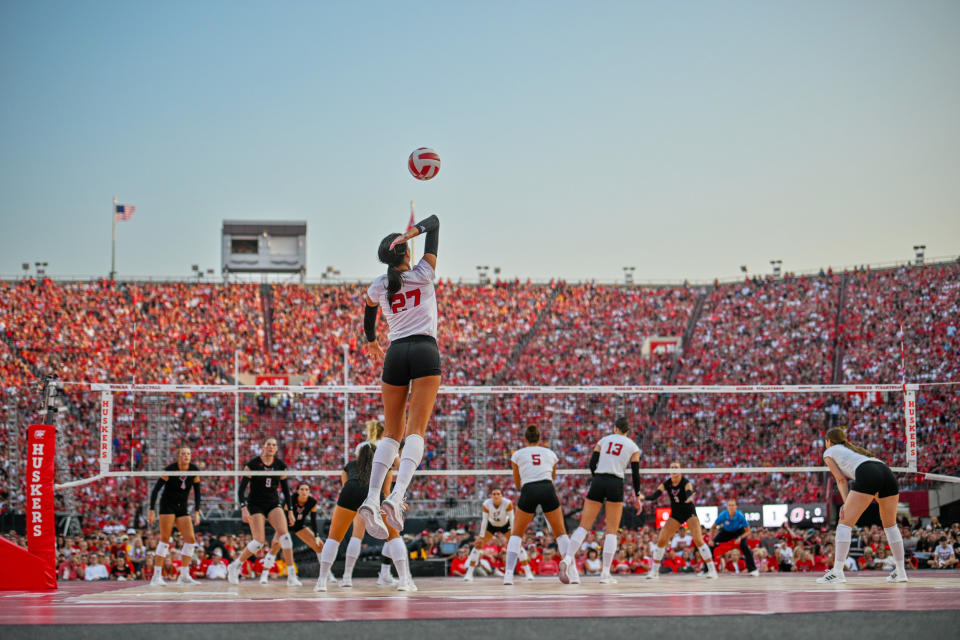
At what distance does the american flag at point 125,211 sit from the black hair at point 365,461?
3600 cm

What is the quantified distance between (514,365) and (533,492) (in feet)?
80.2

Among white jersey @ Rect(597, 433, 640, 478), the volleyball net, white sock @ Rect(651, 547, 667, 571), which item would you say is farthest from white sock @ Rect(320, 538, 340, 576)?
the volleyball net

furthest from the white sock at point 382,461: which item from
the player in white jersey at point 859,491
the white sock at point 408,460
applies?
the player in white jersey at point 859,491

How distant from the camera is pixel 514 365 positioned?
117 feet

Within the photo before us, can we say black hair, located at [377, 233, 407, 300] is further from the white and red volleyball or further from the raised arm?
the white and red volleyball

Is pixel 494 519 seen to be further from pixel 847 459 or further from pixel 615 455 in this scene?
pixel 847 459

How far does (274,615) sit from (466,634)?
68.0 inches

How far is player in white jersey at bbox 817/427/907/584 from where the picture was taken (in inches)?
414

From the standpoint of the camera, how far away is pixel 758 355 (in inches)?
1369

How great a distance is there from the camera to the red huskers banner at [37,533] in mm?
10461

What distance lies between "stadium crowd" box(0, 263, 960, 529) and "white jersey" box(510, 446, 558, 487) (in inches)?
442

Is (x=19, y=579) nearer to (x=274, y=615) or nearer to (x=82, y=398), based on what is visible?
(x=274, y=615)

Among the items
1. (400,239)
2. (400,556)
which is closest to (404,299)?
(400,239)

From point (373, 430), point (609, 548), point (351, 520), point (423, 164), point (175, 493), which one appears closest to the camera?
point (423, 164)
